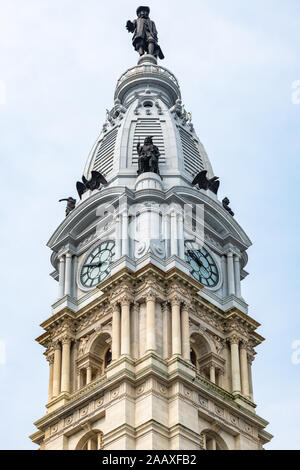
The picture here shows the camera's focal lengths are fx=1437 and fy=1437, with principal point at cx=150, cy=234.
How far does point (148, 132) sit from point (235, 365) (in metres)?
17.9

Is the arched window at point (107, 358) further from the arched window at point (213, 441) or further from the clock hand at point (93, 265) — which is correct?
the arched window at point (213, 441)

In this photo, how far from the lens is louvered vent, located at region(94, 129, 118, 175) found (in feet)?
300

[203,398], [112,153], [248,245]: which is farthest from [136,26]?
[203,398]

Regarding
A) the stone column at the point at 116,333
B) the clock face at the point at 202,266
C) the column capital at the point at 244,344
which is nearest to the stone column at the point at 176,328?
the stone column at the point at 116,333

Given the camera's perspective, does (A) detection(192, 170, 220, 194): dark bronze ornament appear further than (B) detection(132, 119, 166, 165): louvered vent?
No

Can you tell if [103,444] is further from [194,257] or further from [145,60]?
[145,60]

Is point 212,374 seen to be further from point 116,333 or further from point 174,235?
point 174,235

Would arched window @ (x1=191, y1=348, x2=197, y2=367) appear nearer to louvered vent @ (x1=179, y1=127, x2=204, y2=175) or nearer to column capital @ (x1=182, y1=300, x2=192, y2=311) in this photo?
column capital @ (x1=182, y1=300, x2=192, y2=311)

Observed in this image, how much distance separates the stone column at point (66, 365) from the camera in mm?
81000

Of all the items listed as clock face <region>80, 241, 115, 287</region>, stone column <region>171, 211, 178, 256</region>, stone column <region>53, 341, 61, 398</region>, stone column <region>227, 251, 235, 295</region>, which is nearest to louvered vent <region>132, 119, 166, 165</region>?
stone column <region>171, 211, 178, 256</region>

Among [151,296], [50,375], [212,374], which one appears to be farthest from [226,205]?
[50,375]

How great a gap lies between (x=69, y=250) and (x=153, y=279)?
8.32 m

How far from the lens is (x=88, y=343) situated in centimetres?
8250

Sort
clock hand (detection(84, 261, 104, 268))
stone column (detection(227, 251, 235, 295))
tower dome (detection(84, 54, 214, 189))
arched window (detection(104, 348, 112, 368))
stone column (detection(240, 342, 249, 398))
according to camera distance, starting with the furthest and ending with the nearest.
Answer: tower dome (detection(84, 54, 214, 189))
stone column (detection(227, 251, 235, 295))
clock hand (detection(84, 261, 104, 268))
arched window (detection(104, 348, 112, 368))
stone column (detection(240, 342, 249, 398))
